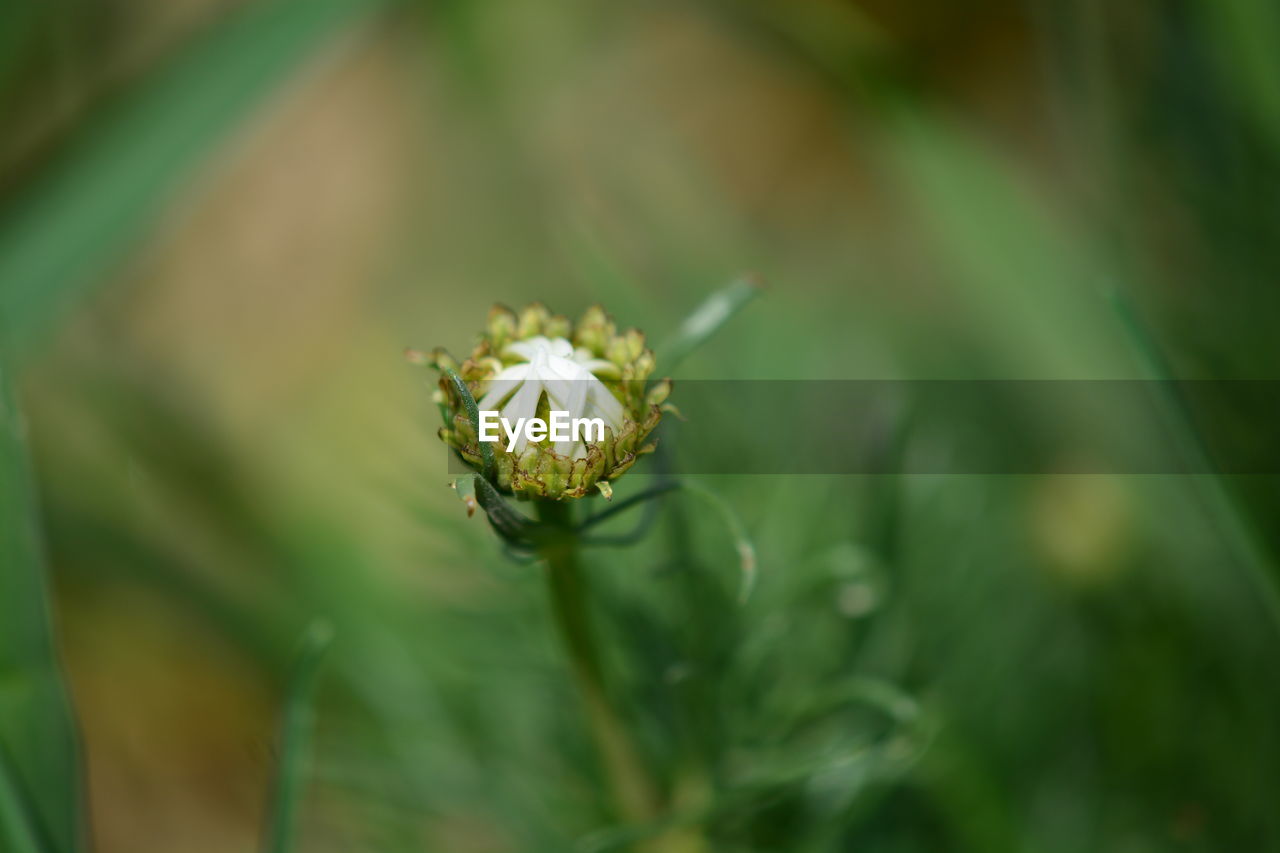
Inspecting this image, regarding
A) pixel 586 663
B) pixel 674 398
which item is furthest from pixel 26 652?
pixel 674 398

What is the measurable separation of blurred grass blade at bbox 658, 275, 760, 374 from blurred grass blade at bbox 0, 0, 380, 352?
506 millimetres

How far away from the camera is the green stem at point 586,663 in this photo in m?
0.41

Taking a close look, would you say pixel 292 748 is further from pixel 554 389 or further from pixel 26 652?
pixel 554 389

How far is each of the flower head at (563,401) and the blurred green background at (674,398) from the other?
0.14 meters

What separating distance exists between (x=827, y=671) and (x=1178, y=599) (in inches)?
11.1

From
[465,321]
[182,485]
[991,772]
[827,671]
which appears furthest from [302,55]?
[991,772]

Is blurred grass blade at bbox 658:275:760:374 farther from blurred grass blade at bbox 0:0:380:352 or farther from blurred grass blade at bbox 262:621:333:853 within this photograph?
blurred grass blade at bbox 0:0:380:352

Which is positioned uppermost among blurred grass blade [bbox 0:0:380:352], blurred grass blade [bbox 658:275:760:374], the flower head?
blurred grass blade [bbox 0:0:380:352]

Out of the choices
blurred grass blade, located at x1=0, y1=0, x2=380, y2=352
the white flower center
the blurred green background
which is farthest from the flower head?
blurred grass blade, located at x1=0, y1=0, x2=380, y2=352

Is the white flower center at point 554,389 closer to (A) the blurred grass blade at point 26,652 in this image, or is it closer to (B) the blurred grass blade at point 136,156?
(A) the blurred grass blade at point 26,652

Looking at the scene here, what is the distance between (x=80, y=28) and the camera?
1.30 meters

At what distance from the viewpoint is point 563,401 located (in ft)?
1.27

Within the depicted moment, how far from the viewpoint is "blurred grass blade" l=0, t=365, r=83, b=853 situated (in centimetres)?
49

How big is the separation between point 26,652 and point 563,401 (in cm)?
28
